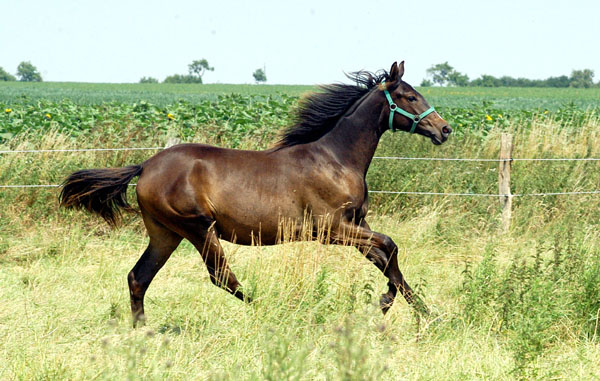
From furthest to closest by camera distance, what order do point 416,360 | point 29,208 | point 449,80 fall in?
point 449,80
point 29,208
point 416,360

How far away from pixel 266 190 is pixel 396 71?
1477mm

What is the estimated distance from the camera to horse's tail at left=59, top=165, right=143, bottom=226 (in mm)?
6047

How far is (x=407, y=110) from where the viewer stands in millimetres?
6078

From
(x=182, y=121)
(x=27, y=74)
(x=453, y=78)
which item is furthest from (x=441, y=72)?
(x=182, y=121)

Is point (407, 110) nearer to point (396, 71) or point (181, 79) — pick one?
point (396, 71)

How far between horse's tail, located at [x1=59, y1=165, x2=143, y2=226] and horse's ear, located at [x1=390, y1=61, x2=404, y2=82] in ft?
7.31

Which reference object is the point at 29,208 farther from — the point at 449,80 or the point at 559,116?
the point at 449,80

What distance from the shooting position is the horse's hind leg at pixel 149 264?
5773mm

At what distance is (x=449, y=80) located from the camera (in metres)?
110

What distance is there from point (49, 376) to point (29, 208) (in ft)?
18.0

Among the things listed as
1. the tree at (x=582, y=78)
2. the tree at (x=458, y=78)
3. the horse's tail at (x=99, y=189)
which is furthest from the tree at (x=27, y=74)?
the horse's tail at (x=99, y=189)

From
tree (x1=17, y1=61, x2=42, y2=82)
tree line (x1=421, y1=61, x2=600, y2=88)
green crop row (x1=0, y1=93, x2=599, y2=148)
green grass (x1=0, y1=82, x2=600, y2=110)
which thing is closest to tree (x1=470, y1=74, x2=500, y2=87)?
tree line (x1=421, y1=61, x2=600, y2=88)

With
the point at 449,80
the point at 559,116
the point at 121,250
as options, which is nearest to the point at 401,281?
the point at 121,250

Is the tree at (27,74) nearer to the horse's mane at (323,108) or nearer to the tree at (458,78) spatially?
the tree at (458,78)
